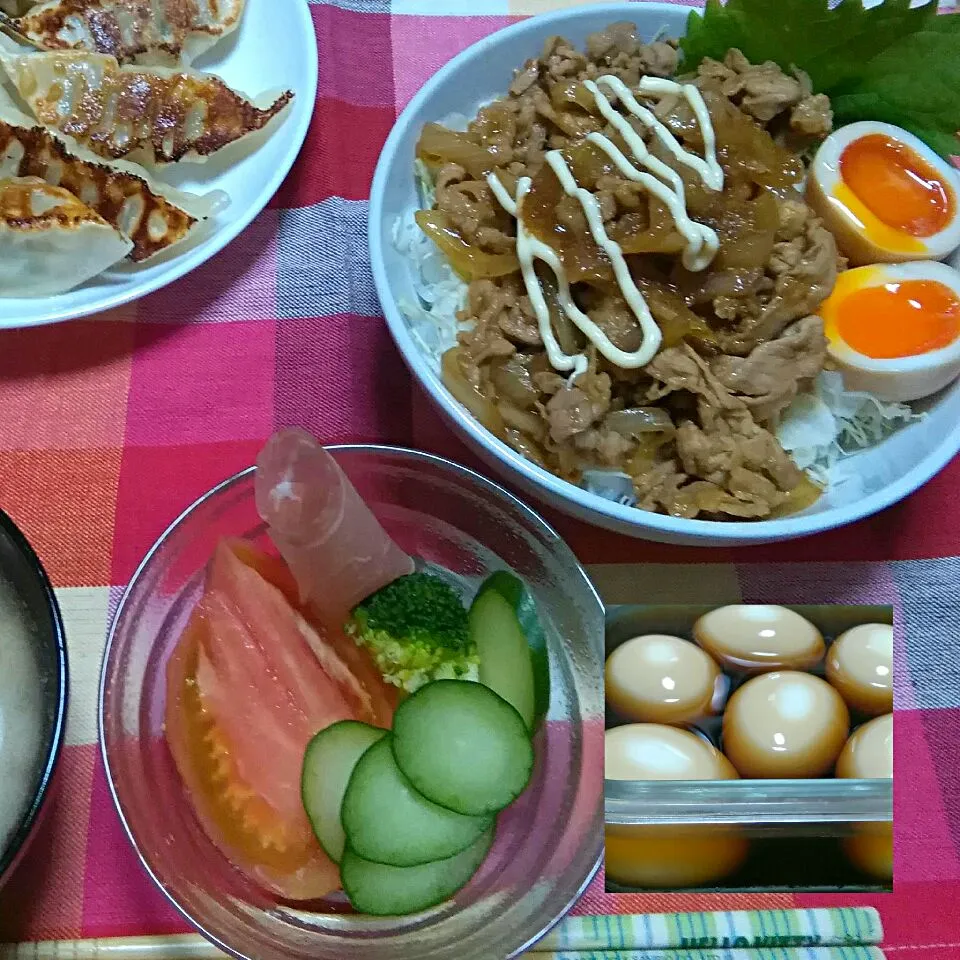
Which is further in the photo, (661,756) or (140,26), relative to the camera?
(140,26)

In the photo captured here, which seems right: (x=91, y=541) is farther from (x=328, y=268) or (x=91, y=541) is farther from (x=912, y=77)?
(x=912, y=77)

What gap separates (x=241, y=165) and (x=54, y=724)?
1014mm

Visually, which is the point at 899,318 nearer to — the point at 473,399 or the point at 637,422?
the point at 637,422

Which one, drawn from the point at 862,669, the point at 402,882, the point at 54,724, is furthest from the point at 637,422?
the point at 54,724

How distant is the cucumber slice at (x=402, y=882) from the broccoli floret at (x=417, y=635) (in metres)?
0.20

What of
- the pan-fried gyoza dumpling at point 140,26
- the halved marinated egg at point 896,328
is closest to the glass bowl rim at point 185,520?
the halved marinated egg at point 896,328

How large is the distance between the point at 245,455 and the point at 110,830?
0.56 m

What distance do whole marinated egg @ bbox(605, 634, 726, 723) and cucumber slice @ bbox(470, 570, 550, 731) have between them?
10cm

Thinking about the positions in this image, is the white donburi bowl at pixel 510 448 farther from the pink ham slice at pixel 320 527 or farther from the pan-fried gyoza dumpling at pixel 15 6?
the pan-fried gyoza dumpling at pixel 15 6

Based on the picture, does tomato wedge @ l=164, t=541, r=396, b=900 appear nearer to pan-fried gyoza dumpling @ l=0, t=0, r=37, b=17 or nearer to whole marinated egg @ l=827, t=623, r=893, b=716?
whole marinated egg @ l=827, t=623, r=893, b=716

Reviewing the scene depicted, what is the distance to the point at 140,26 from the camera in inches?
65.3

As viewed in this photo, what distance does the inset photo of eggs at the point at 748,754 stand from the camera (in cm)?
100

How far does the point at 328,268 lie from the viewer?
5.08 ft

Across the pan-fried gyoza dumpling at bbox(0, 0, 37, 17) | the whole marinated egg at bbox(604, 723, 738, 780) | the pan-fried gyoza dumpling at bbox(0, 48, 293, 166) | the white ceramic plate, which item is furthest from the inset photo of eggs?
the pan-fried gyoza dumpling at bbox(0, 0, 37, 17)
